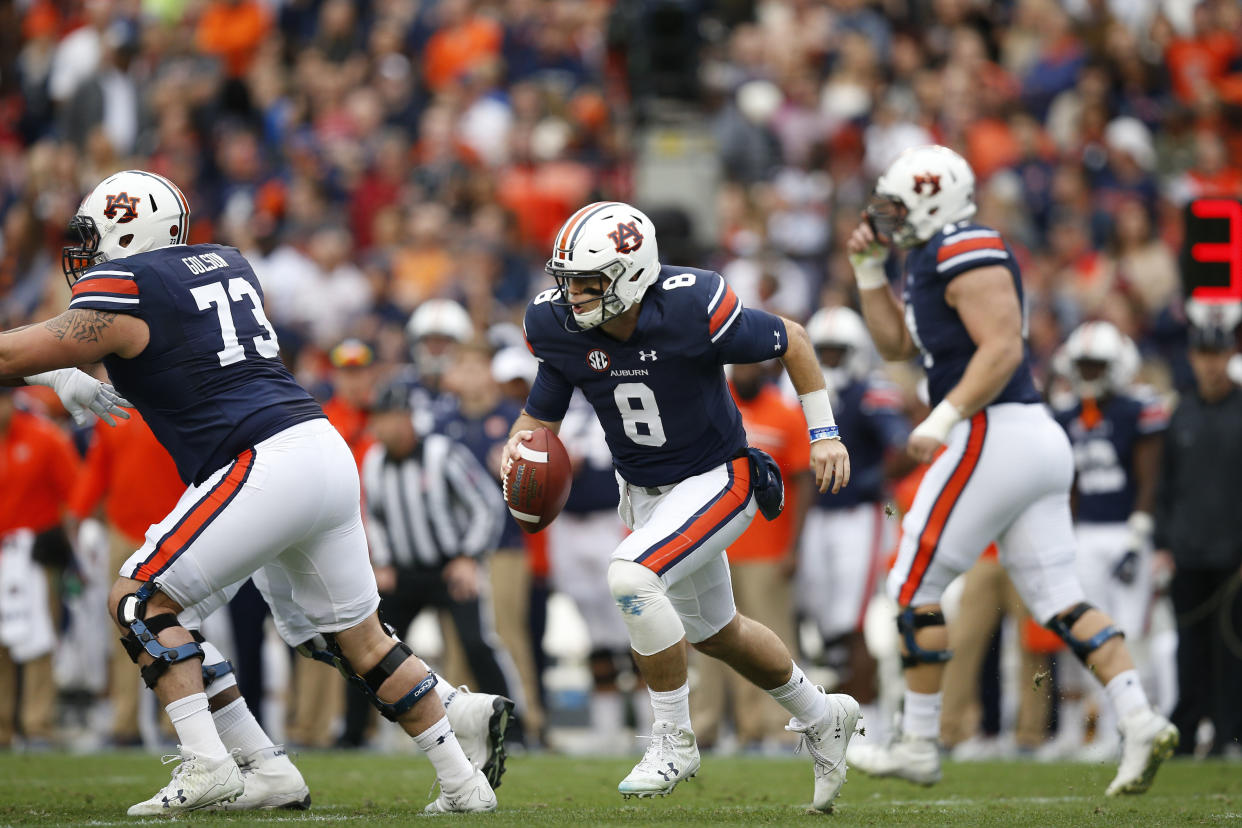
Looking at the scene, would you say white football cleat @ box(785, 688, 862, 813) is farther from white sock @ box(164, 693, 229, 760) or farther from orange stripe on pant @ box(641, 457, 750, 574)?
white sock @ box(164, 693, 229, 760)

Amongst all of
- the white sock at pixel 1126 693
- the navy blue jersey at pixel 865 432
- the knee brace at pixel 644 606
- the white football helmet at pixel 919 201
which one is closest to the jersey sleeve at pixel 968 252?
the white football helmet at pixel 919 201

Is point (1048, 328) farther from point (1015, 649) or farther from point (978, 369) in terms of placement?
point (978, 369)

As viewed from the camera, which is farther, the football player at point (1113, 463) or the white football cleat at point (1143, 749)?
the football player at point (1113, 463)

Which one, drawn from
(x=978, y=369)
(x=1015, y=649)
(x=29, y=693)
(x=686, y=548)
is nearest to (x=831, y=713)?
(x=686, y=548)

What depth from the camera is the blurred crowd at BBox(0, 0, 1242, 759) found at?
1266 cm

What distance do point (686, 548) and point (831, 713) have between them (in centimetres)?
85

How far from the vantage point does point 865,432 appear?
32.7 feet

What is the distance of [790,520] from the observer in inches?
393

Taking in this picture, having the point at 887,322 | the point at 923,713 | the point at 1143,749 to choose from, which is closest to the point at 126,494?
the point at 887,322

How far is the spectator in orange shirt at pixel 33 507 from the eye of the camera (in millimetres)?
9805

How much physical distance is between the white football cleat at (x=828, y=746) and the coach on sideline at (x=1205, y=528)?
12.5 ft

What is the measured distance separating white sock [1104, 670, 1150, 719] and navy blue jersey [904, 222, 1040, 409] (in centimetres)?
111

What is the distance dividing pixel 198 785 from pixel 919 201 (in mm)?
3521

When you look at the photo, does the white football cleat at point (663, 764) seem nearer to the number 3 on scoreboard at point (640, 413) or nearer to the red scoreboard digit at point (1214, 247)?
the number 3 on scoreboard at point (640, 413)
